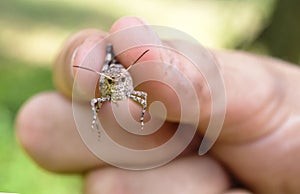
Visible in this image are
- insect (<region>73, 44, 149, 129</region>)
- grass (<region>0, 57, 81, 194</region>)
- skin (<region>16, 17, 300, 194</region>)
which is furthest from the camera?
grass (<region>0, 57, 81, 194</region>)

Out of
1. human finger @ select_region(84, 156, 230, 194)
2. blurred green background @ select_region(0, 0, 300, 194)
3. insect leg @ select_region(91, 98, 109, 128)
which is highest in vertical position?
insect leg @ select_region(91, 98, 109, 128)

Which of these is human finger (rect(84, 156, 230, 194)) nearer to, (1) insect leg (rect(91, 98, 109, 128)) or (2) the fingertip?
(1) insect leg (rect(91, 98, 109, 128))

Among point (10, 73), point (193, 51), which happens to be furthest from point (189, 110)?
point (10, 73)

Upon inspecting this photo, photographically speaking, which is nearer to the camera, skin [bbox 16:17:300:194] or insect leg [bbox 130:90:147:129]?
insect leg [bbox 130:90:147:129]

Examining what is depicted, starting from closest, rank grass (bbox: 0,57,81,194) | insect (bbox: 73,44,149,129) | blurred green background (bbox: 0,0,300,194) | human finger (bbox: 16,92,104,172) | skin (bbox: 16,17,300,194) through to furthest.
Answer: insect (bbox: 73,44,149,129) < skin (bbox: 16,17,300,194) < human finger (bbox: 16,92,104,172) < grass (bbox: 0,57,81,194) < blurred green background (bbox: 0,0,300,194)

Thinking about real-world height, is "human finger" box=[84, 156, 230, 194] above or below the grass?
above

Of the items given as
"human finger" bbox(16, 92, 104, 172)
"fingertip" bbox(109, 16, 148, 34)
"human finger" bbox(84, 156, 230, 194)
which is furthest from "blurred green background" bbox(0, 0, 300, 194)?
"fingertip" bbox(109, 16, 148, 34)
